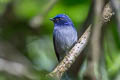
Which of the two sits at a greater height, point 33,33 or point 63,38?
point 33,33

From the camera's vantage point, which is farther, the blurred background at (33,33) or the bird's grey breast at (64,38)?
the bird's grey breast at (64,38)

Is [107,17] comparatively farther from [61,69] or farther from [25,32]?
[25,32]

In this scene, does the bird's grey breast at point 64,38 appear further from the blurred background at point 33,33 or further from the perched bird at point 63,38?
the blurred background at point 33,33

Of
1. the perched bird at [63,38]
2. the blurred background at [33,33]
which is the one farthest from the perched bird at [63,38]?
the blurred background at [33,33]

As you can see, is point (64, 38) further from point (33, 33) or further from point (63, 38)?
point (33, 33)

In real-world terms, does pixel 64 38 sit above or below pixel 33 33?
below

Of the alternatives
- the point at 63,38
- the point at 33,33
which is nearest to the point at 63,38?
the point at 63,38

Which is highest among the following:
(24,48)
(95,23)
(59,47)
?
(95,23)

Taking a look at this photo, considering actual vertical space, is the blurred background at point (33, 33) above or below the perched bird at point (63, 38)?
above

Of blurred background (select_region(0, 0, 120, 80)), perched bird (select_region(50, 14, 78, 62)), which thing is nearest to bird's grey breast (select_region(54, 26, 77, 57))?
perched bird (select_region(50, 14, 78, 62))

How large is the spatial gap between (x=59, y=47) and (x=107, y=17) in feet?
8.27

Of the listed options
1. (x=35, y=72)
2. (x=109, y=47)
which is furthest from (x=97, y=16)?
(x=109, y=47)

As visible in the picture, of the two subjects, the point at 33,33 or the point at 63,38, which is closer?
the point at 33,33

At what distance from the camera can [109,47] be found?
10.1ft
